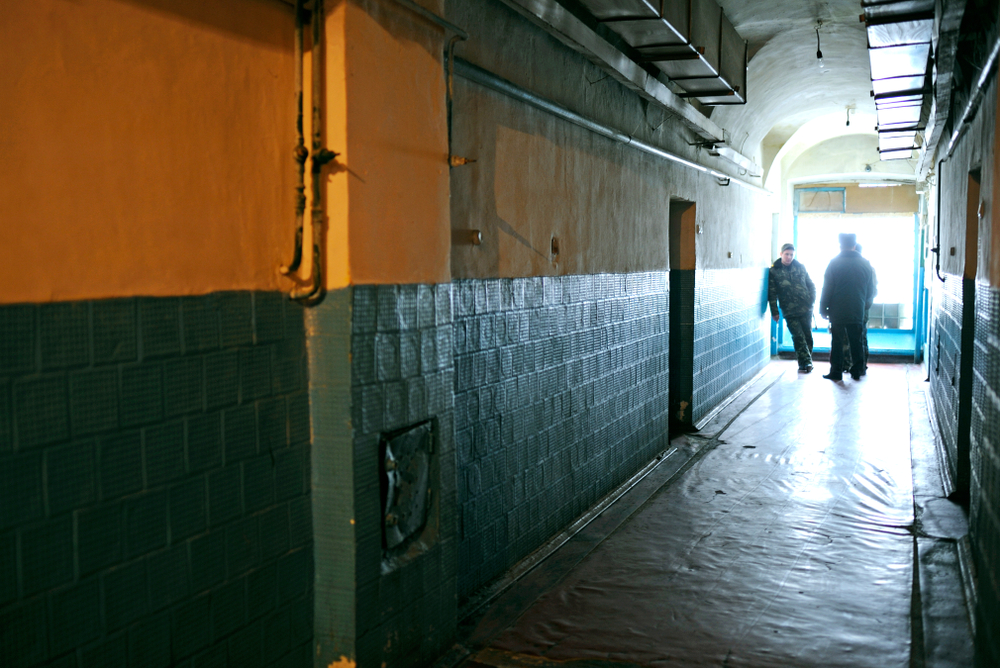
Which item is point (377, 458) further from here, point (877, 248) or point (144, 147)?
point (877, 248)

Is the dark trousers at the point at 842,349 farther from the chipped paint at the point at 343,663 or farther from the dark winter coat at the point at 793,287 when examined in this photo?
the chipped paint at the point at 343,663

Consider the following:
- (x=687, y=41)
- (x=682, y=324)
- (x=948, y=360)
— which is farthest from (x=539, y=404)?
(x=948, y=360)

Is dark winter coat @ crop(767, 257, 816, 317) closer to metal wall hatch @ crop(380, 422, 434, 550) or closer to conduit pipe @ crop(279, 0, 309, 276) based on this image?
metal wall hatch @ crop(380, 422, 434, 550)

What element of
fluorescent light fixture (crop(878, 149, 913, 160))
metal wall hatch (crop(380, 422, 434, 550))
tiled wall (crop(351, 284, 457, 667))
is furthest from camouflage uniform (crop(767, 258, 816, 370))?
metal wall hatch (crop(380, 422, 434, 550))

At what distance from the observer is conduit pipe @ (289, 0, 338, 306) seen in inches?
100

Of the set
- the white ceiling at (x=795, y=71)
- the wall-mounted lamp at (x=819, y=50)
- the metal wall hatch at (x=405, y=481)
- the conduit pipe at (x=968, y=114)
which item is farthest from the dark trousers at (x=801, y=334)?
the metal wall hatch at (x=405, y=481)

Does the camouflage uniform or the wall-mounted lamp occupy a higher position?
the wall-mounted lamp

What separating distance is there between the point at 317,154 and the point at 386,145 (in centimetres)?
30

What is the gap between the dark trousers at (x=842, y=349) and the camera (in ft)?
33.6

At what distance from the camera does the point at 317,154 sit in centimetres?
253

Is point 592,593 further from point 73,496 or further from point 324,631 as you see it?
point 73,496

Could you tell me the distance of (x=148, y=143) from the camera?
2.10m

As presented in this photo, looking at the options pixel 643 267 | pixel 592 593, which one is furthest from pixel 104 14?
pixel 643 267

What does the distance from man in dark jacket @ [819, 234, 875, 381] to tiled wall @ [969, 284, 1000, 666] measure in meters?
7.03
